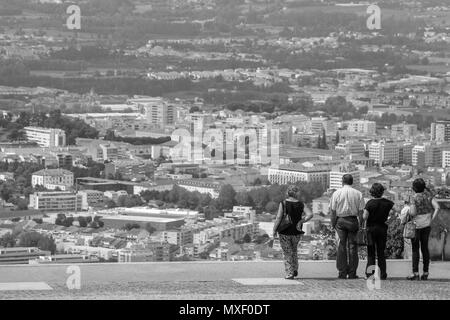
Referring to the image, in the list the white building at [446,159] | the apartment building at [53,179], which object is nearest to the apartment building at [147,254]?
the apartment building at [53,179]

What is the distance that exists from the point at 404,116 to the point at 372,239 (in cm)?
3428

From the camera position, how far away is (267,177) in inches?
1170

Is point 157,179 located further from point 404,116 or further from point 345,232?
point 345,232

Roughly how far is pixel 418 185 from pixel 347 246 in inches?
21.3

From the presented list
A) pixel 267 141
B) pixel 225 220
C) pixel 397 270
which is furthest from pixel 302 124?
pixel 397 270

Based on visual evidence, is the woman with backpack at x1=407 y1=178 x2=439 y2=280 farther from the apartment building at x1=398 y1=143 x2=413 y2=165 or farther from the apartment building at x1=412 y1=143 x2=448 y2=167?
the apartment building at x1=398 y1=143 x2=413 y2=165

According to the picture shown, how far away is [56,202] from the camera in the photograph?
86.7 feet

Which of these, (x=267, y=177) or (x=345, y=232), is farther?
(x=267, y=177)

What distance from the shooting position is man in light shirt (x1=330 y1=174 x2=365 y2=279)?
957cm

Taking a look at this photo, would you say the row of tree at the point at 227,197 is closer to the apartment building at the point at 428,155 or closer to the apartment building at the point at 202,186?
the apartment building at the point at 202,186

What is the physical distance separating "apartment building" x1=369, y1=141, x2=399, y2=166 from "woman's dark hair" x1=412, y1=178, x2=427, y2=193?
24.6 metres

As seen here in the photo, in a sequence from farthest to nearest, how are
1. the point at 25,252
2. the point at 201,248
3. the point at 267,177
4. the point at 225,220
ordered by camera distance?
the point at 267,177, the point at 225,220, the point at 201,248, the point at 25,252

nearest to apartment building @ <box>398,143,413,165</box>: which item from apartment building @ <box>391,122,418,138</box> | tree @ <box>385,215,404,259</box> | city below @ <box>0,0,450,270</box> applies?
city below @ <box>0,0,450,270</box>

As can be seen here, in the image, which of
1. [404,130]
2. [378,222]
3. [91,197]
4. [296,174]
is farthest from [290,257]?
[404,130]
